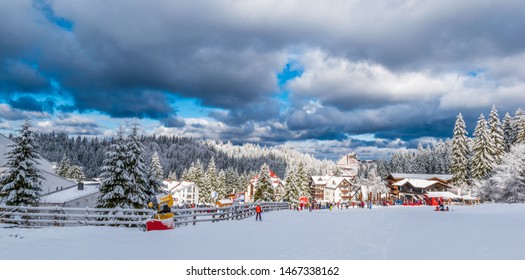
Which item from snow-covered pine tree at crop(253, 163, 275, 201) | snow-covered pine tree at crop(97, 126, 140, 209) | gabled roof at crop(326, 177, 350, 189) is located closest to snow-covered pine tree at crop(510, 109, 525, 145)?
snow-covered pine tree at crop(253, 163, 275, 201)

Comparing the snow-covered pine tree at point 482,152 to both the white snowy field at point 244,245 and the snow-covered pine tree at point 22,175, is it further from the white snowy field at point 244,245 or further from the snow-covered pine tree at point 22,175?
the snow-covered pine tree at point 22,175

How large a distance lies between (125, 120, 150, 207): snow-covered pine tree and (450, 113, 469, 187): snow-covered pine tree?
53475mm

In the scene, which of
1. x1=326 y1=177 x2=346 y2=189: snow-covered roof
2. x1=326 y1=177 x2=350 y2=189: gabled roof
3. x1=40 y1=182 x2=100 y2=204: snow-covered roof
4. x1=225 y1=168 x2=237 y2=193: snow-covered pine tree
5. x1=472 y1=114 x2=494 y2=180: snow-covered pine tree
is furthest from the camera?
x1=326 y1=177 x2=346 y2=189: snow-covered roof

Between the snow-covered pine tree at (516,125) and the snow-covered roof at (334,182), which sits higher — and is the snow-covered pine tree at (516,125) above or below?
above

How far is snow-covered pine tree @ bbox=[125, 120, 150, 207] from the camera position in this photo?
29.5m

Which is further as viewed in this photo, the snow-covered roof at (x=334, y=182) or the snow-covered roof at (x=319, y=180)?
the snow-covered roof at (x=319, y=180)

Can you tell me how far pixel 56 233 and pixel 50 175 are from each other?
49734mm

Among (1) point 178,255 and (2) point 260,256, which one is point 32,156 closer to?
(1) point 178,255

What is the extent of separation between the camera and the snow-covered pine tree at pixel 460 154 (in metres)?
61.7

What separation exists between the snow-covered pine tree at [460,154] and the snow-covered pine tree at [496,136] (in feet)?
14.0

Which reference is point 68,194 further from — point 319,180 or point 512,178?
point 319,180

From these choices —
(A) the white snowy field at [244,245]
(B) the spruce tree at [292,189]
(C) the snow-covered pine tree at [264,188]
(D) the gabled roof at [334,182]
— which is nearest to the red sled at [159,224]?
(A) the white snowy field at [244,245]

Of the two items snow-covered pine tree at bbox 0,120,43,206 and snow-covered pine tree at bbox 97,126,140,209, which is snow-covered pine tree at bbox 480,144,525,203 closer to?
snow-covered pine tree at bbox 97,126,140,209

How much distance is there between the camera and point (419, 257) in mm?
11188
